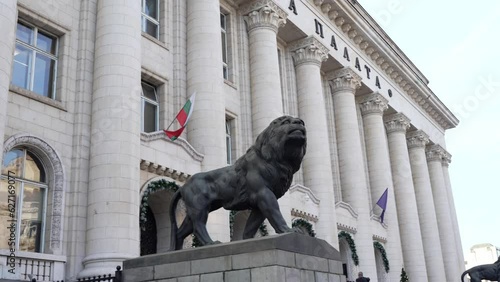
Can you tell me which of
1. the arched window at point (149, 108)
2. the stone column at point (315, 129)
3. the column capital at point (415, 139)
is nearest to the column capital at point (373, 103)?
the stone column at point (315, 129)

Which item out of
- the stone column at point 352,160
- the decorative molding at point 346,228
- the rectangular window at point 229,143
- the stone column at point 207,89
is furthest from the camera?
the stone column at point 352,160

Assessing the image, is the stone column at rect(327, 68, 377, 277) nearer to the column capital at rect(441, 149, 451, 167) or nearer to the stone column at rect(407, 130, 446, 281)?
the stone column at rect(407, 130, 446, 281)

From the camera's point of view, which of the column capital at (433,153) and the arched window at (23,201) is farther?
the column capital at (433,153)

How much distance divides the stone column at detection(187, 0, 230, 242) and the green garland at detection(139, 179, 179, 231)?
1852 mm

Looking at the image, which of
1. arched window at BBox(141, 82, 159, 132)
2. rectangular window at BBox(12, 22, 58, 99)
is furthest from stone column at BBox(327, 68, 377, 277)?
rectangular window at BBox(12, 22, 58, 99)

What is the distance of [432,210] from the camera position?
43375 mm

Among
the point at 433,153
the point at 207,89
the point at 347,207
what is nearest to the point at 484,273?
the point at 347,207

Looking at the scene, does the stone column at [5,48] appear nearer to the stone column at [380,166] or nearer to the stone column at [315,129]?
the stone column at [315,129]

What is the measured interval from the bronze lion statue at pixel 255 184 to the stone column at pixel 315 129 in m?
17.6

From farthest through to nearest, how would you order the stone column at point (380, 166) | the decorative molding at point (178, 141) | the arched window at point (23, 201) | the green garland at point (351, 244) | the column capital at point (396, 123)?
the column capital at point (396, 123) → the stone column at point (380, 166) → the green garland at point (351, 244) → the decorative molding at point (178, 141) → the arched window at point (23, 201)

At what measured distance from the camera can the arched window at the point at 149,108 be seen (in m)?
21.3

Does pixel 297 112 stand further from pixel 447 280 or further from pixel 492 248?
pixel 492 248

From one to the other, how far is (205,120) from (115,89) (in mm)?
4759

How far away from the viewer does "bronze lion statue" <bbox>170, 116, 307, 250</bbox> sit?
34.7 feet
